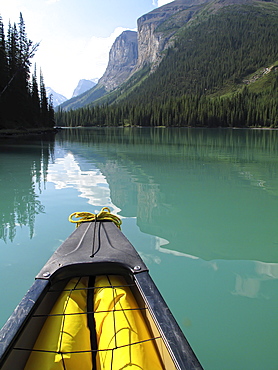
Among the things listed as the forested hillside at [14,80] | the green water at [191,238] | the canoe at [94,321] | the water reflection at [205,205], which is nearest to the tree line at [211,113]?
the forested hillside at [14,80]

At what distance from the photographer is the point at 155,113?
142m

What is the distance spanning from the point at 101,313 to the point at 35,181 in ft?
39.0

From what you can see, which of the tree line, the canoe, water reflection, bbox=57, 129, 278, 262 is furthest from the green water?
the tree line

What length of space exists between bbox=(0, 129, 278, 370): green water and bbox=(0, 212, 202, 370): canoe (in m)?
1.22

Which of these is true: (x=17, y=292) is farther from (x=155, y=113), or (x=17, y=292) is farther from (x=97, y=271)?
(x=155, y=113)

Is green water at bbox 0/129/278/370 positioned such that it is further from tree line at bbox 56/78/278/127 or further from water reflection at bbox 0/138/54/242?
tree line at bbox 56/78/278/127

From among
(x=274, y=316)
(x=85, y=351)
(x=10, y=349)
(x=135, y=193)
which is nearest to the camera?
(x=10, y=349)

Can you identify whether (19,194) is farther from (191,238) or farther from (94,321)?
(94,321)

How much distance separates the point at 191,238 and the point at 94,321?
14.7 feet

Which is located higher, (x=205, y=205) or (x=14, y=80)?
(x=14, y=80)

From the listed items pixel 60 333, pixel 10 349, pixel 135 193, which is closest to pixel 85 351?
pixel 60 333

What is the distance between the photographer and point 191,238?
7387 millimetres

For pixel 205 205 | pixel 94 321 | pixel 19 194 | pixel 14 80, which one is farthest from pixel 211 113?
pixel 94 321

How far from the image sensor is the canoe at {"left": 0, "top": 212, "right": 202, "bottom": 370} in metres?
2.51
